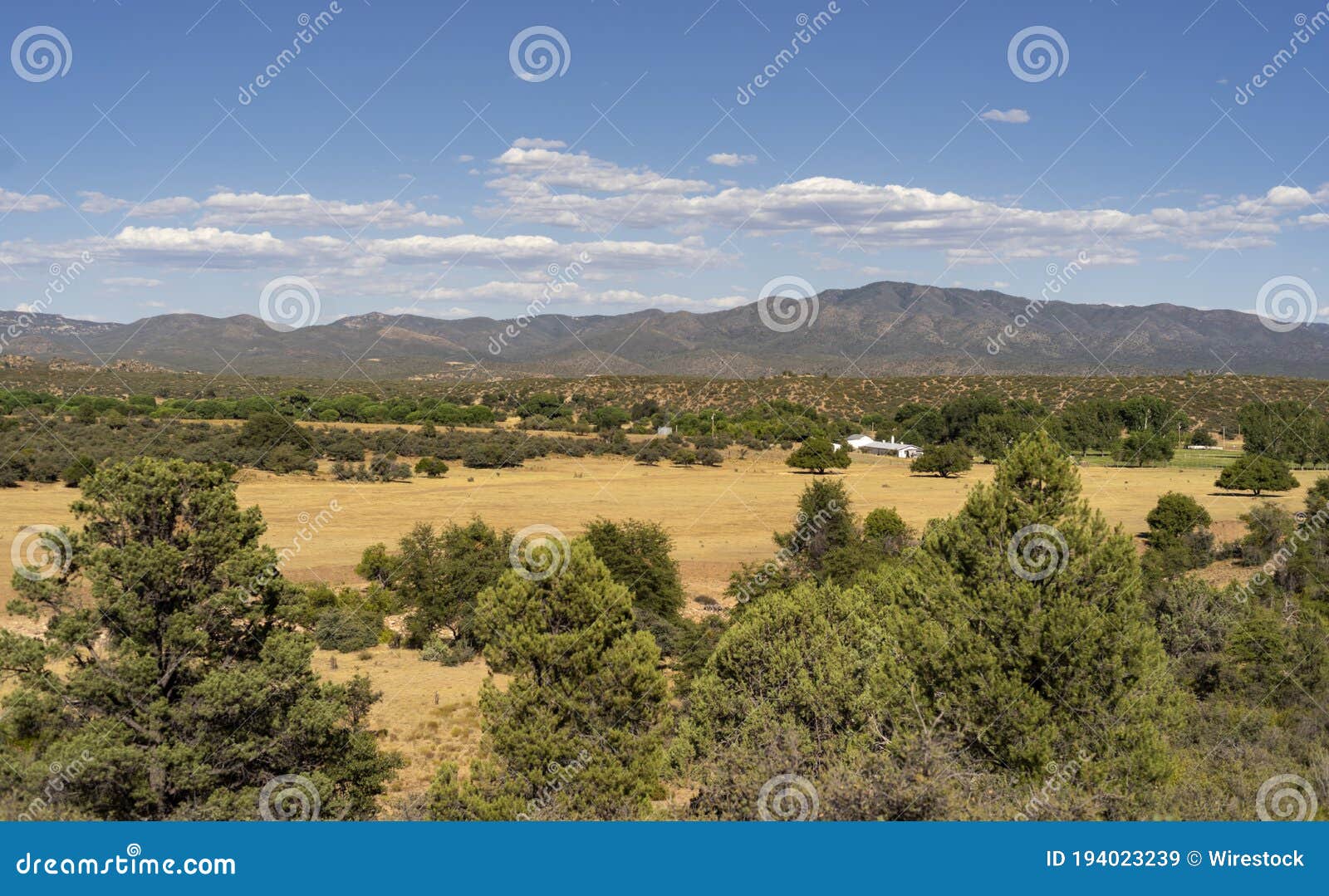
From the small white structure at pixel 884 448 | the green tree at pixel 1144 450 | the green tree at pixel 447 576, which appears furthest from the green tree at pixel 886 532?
the green tree at pixel 1144 450

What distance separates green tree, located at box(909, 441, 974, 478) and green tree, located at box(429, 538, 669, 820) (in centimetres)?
6016

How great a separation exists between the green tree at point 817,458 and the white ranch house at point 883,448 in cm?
572

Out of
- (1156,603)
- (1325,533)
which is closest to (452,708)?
(1156,603)

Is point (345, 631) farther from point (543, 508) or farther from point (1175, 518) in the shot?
point (1175, 518)

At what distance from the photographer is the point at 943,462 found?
7094cm

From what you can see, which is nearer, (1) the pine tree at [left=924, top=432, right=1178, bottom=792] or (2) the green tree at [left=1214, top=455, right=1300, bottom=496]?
(1) the pine tree at [left=924, top=432, right=1178, bottom=792]

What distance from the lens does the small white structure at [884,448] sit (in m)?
81.4

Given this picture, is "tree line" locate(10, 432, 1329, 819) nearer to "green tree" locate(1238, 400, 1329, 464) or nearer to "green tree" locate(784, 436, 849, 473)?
"green tree" locate(784, 436, 849, 473)

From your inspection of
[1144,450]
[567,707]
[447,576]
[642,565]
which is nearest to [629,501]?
[642,565]

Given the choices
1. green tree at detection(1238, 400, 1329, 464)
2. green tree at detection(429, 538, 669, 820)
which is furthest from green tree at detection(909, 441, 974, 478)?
green tree at detection(429, 538, 669, 820)

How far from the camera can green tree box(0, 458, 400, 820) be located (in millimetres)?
12516

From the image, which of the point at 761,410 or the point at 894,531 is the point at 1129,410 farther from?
the point at 894,531

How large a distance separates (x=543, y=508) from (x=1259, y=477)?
44941 millimetres

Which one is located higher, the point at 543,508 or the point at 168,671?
the point at 168,671
